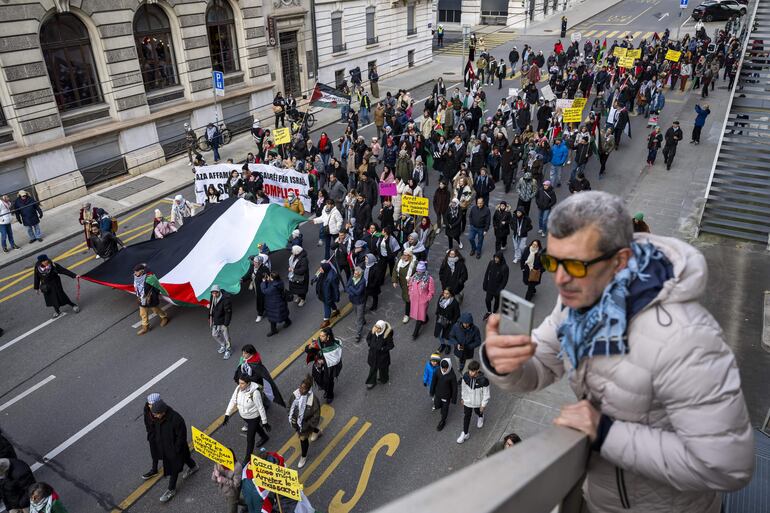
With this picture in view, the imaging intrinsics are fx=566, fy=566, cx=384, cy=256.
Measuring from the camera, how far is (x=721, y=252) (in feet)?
49.5

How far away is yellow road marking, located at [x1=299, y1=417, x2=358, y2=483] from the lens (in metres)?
8.91

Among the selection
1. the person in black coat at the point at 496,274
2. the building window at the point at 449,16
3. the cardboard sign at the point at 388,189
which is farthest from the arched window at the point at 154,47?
the building window at the point at 449,16

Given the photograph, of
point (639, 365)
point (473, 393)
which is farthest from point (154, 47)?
point (639, 365)

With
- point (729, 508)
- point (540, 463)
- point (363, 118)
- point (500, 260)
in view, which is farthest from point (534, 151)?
point (540, 463)

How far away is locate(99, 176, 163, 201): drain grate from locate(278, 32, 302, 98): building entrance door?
10.2m

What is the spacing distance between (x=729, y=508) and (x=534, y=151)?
15341 millimetres

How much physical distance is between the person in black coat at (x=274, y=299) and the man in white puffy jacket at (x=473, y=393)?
449 centimetres

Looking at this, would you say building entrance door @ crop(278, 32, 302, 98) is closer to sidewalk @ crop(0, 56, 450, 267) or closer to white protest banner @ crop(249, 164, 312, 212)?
sidewalk @ crop(0, 56, 450, 267)

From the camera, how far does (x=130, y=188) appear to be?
21.2 meters

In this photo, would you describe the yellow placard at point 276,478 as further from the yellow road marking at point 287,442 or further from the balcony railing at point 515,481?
the balcony railing at point 515,481

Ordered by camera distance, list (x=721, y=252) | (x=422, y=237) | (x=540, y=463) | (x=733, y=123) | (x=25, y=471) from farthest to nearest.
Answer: (x=733, y=123), (x=721, y=252), (x=422, y=237), (x=25, y=471), (x=540, y=463)

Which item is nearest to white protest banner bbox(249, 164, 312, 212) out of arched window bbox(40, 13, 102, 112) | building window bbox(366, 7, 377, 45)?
arched window bbox(40, 13, 102, 112)

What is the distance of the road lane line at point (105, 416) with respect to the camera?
947 cm

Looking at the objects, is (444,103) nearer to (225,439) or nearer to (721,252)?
(721,252)
